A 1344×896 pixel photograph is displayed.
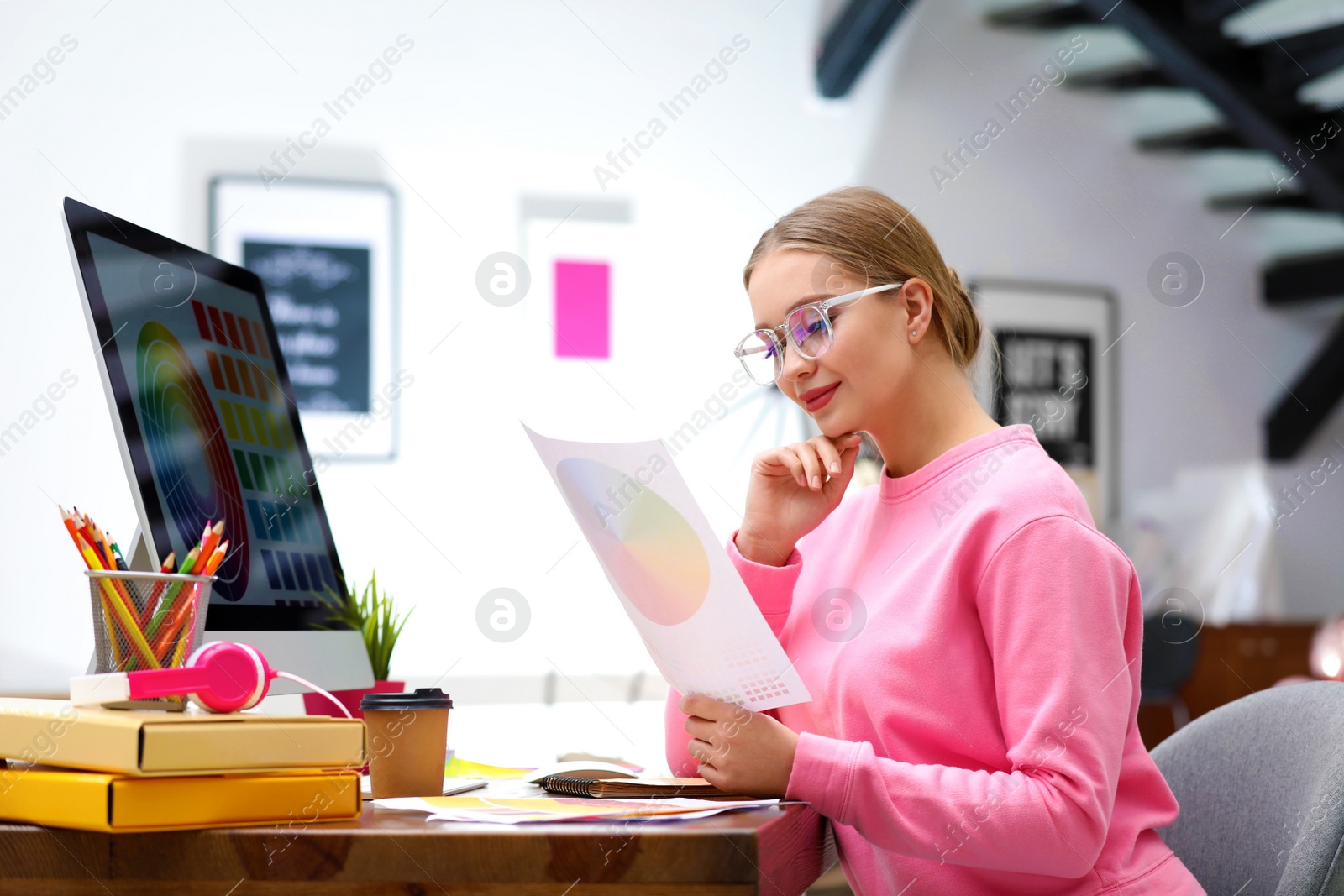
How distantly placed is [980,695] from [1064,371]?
2992mm

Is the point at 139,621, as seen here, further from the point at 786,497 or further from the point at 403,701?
the point at 786,497

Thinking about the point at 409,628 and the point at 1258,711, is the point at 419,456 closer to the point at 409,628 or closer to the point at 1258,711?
the point at 409,628

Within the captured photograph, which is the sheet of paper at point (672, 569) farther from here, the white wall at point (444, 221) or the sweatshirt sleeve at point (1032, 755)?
the white wall at point (444, 221)

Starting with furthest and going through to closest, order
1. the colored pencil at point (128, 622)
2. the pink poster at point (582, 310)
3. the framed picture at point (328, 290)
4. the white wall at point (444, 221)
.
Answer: the pink poster at point (582, 310), the framed picture at point (328, 290), the white wall at point (444, 221), the colored pencil at point (128, 622)

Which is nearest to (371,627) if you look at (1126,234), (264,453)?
(264,453)

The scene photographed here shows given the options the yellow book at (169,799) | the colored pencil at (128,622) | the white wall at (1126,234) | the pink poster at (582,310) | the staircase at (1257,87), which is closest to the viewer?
the yellow book at (169,799)

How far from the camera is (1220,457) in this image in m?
3.99

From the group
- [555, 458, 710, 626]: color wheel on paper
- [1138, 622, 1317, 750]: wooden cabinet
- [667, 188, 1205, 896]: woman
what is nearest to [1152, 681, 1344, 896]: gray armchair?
[667, 188, 1205, 896]: woman

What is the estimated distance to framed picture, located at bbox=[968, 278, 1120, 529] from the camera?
369 cm

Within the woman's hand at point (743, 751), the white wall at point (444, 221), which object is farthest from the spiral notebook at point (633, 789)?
the white wall at point (444, 221)

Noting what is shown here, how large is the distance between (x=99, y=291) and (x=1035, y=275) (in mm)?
3297

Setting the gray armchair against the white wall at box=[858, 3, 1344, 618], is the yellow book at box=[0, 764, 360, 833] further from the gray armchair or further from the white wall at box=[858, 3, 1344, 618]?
the white wall at box=[858, 3, 1344, 618]

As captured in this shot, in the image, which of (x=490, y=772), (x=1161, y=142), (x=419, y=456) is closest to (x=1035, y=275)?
(x=1161, y=142)

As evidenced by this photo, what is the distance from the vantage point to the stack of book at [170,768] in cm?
65
